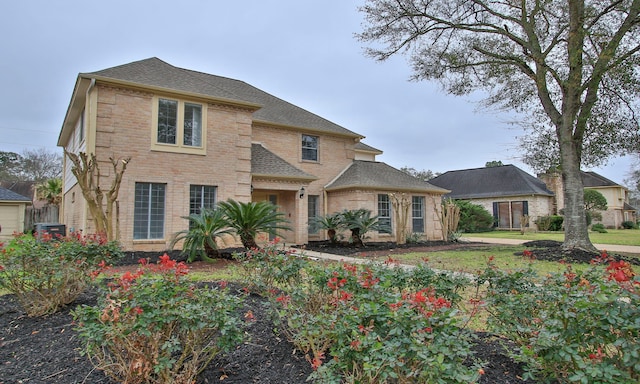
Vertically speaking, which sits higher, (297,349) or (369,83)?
(369,83)

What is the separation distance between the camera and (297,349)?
11.4ft

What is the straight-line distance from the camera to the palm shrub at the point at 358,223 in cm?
1402

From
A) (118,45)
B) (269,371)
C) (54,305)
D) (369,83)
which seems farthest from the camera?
(118,45)

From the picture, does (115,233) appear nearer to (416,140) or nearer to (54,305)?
(54,305)

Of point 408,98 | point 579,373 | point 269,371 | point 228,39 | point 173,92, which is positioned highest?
point 228,39

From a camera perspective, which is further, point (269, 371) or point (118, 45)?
point (118, 45)

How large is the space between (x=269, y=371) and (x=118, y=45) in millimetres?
20271

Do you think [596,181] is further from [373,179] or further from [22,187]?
[22,187]

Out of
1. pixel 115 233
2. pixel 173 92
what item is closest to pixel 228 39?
pixel 173 92

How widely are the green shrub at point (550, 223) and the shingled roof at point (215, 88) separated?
17.5 m

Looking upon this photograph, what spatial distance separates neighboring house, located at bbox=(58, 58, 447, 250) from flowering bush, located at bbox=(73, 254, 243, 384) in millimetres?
8639

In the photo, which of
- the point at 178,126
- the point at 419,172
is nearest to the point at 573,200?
the point at 178,126

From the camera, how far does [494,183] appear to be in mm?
30672

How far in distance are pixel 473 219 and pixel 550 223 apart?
5704mm
